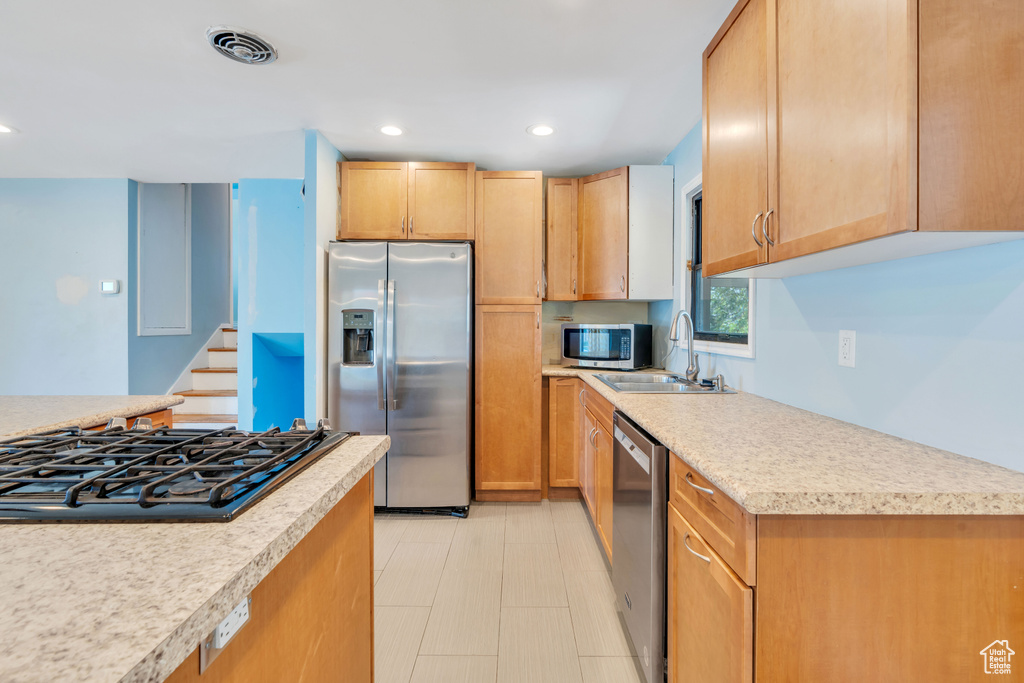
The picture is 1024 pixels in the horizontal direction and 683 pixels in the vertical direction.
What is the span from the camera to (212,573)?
1.82 ft

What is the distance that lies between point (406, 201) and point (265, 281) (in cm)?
128

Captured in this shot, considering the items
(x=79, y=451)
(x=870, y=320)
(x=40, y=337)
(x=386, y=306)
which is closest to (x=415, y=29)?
(x=386, y=306)

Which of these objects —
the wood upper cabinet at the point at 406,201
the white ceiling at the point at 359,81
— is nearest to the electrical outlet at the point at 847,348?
the white ceiling at the point at 359,81

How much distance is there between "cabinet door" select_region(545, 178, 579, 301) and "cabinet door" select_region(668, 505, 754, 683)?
Answer: 2.23m

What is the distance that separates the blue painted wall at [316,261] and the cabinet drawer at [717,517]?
7.48 feet

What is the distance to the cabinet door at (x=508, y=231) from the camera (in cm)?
314

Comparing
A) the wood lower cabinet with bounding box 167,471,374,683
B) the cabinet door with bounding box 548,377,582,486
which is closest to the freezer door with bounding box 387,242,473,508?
the cabinet door with bounding box 548,377,582,486

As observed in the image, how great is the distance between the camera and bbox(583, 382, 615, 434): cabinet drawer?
2.19 metres

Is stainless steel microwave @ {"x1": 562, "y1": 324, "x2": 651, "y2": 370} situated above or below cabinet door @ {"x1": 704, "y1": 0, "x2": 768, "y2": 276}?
below

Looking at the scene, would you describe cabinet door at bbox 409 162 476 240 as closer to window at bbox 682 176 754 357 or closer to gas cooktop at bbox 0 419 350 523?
window at bbox 682 176 754 357

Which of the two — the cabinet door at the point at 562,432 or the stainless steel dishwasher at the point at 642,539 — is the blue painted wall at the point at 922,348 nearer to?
the stainless steel dishwasher at the point at 642,539

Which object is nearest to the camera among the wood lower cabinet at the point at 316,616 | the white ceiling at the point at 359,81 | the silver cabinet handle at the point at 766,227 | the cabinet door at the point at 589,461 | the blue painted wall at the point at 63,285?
the wood lower cabinet at the point at 316,616

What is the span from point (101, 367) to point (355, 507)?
394cm

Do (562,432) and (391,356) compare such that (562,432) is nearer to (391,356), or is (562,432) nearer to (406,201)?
(391,356)
